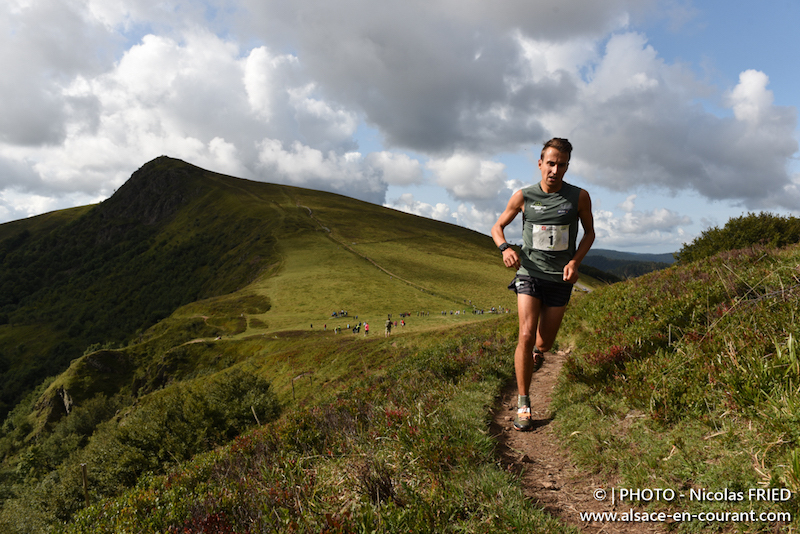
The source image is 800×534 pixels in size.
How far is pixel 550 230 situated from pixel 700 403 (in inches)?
97.2

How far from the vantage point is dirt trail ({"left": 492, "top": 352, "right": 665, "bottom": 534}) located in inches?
115

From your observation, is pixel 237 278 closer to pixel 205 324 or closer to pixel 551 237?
pixel 205 324

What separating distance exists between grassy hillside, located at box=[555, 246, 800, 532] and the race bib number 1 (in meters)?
1.72

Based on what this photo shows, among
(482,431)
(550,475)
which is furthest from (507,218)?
(550,475)

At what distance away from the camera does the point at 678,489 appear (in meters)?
2.83

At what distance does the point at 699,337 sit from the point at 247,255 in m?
124

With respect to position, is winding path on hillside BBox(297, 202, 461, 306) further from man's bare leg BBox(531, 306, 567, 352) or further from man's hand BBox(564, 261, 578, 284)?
man's hand BBox(564, 261, 578, 284)

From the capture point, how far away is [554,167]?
200 inches

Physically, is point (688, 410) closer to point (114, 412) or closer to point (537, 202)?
point (537, 202)

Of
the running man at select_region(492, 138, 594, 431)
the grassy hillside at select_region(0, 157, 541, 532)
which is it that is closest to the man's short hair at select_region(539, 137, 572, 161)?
the running man at select_region(492, 138, 594, 431)

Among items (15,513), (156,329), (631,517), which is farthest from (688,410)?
(156,329)

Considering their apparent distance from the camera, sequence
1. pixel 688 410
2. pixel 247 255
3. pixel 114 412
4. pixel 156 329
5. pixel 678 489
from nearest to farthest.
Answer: pixel 678 489 → pixel 688 410 → pixel 114 412 → pixel 156 329 → pixel 247 255

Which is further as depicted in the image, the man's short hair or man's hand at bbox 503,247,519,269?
the man's short hair

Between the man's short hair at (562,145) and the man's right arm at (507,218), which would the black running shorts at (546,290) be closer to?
the man's right arm at (507,218)
